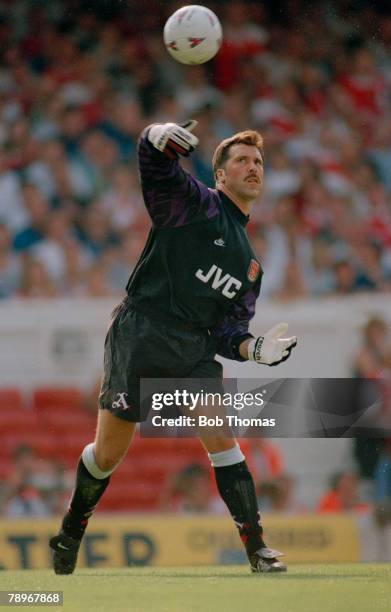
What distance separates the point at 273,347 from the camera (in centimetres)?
557

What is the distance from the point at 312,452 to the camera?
9484 mm

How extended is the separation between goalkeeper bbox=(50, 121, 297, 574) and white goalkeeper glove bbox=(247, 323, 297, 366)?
39mm

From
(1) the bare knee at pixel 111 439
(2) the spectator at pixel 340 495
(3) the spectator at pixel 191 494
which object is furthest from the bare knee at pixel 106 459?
(2) the spectator at pixel 340 495

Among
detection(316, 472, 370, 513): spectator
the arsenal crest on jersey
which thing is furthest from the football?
detection(316, 472, 370, 513): spectator

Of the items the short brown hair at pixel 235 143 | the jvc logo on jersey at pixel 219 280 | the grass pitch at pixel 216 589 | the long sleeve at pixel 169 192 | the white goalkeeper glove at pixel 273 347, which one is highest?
the short brown hair at pixel 235 143

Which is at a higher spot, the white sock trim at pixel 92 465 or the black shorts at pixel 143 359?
the black shorts at pixel 143 359

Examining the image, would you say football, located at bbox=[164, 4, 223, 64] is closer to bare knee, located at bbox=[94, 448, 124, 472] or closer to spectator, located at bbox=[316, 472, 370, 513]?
bare knee, located at bbox=[94, 448, 124, 472]

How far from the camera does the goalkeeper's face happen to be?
6.04 meters

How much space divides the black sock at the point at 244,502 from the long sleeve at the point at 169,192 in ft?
4.10

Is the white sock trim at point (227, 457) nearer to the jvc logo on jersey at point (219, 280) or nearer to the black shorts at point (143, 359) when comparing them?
the black shorts at point (143, 359)

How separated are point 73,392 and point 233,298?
14.2ft

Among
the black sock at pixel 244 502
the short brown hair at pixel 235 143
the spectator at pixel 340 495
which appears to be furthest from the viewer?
the spectator at pixel 340 495

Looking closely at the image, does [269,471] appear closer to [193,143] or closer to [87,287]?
[87,287]

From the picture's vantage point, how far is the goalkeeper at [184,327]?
582cm
